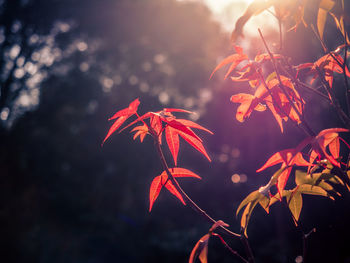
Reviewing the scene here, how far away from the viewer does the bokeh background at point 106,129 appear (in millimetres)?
4066

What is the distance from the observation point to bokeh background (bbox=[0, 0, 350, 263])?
160 inches

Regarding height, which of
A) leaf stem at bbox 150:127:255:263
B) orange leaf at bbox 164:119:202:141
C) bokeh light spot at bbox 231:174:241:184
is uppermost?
orange leaf at bbox 164:119:202:141

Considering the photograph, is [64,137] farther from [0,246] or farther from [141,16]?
[141,16]

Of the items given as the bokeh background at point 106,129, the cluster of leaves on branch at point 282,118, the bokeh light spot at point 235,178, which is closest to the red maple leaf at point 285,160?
the cluster of leaves on branch at point 282,118

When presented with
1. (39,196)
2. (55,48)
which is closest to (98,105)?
(55,48)

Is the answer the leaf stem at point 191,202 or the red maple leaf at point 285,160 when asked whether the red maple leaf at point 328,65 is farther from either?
the leaf stem at point 191,202

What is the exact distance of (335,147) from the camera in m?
0.36

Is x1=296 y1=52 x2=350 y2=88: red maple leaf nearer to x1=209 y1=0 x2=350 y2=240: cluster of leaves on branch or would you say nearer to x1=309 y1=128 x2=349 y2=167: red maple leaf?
x1=209 y1=0 x2=350 y2=240: cluster of leaves on branch

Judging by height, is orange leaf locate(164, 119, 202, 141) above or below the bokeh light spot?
above

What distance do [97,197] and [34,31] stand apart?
172 inches

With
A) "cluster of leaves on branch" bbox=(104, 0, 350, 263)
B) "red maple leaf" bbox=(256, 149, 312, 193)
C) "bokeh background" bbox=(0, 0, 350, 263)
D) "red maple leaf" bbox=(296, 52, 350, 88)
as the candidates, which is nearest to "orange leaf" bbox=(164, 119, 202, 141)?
"cluster of leaves on branch" bbox=(104, 0, 350, 263)

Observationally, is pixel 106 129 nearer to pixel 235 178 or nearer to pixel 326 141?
pixel 235 178

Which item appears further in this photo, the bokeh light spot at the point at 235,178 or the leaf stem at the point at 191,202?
the bokeh light spot at the point at 235,178

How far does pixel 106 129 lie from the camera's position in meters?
5.63
